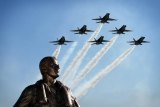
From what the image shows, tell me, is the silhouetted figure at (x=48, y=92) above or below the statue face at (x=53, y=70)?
below

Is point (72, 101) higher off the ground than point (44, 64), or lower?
lower

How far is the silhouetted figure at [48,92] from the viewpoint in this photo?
8961 millimetres

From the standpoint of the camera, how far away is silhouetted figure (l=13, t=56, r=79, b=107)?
896cm

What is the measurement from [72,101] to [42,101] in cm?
95

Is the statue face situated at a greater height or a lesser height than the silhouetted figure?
greater

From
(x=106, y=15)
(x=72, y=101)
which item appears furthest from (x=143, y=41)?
(x=72, y=101)

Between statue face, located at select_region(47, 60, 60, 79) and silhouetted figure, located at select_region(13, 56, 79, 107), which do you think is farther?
statue face, located at select_region(47, 60, 60, 79)

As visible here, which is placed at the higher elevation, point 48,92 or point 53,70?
point 53,70

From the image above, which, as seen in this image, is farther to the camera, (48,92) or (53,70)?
(53,70)

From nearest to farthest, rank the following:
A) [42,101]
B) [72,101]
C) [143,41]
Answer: [42,101]
[72,101]
[143,41]

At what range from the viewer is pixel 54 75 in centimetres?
935

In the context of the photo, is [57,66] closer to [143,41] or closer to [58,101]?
[58,101]

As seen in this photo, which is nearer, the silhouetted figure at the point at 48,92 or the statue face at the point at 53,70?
the silhouetted figure at the point at 48,92

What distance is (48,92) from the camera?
9188 mm
